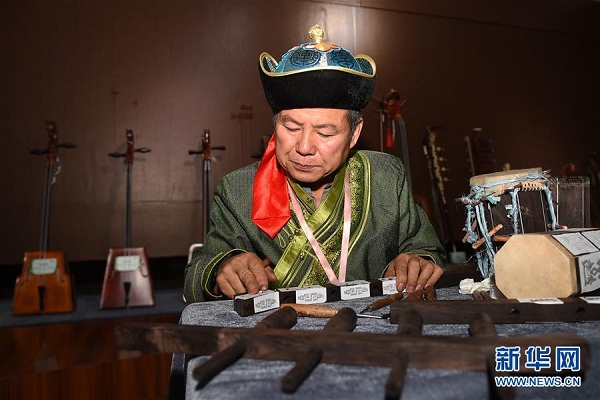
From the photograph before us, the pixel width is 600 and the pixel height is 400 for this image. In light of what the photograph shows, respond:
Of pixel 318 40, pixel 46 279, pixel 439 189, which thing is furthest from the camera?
pixel 439 189

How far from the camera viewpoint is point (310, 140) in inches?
61.2

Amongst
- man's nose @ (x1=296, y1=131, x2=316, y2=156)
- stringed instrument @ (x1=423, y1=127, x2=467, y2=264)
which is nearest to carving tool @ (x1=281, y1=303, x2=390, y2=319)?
man's nose @ (x1=296, y1=131, x2=316, y2=156)

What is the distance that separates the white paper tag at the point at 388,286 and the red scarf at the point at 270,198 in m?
0.46

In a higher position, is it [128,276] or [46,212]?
[46,212]

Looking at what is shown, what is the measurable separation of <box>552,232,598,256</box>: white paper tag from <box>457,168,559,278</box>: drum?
15 cm

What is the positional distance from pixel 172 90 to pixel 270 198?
3.58m

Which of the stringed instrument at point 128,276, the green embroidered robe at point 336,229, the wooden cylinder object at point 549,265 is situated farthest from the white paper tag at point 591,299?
the stringed instrument at point 128,276

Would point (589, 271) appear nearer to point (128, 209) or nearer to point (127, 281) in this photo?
point (127, 281)

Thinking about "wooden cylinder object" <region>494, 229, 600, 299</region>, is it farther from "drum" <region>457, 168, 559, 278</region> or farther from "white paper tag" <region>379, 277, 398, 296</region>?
"white paper tag" <region>379, 277, 398, 296</region>

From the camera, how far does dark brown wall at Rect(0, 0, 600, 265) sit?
4590 mm

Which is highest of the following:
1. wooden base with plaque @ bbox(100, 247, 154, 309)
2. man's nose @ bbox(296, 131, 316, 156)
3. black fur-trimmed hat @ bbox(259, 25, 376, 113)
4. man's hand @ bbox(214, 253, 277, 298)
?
black fur-trimmed hat @ bbox(259, 25, 376, 113)

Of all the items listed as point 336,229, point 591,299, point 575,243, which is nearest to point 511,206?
point 575,243

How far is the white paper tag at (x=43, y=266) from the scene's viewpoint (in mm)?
4125

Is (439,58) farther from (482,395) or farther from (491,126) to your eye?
(482,395)
